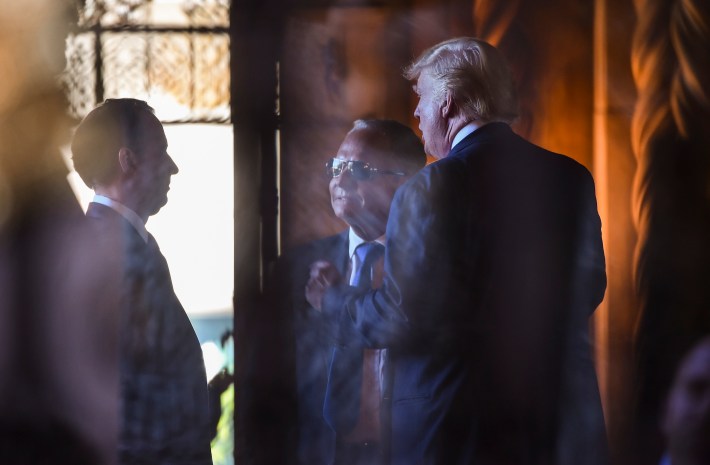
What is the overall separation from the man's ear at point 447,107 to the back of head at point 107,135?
1.94 ft

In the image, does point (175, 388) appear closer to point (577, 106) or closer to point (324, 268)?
point (324, 268)

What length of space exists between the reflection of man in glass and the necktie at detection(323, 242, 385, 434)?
690 mm

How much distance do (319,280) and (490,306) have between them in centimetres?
36

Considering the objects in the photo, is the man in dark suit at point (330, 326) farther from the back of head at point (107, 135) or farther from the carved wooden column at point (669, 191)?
the carved wooden column at point (669, 191)

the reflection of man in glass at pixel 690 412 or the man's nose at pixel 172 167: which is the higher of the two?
the man's nose at pixel 172 167

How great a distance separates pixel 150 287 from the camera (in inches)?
61.0

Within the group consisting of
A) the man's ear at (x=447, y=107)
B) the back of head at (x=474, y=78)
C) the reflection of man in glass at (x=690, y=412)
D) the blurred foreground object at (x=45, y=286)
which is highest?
the back of head at (x=474, y=78)

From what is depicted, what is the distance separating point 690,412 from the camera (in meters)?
1.67

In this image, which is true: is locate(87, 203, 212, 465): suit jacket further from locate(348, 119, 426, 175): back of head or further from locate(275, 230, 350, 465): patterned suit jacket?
locate(348, 119, 426, 175): back of head

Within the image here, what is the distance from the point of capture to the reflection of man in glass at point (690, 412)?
1610 millimetres

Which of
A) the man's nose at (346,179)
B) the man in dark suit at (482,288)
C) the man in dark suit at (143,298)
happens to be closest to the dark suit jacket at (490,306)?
the man in dark suit at (482,288)

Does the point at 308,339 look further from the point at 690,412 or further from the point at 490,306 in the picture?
the point at 690,412

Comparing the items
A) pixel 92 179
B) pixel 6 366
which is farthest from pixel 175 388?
pixel 92 179

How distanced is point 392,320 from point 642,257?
0.65 meters
